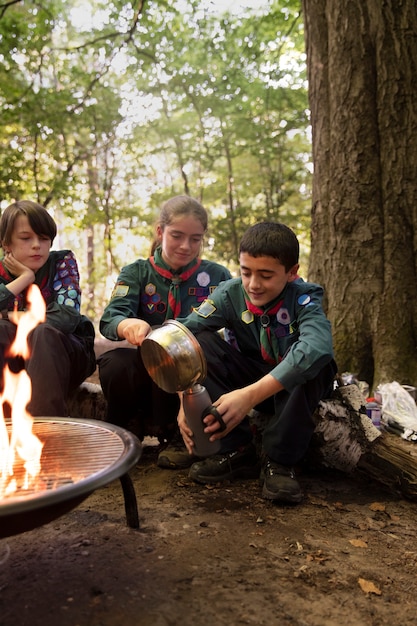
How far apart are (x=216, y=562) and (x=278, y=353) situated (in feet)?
3.55

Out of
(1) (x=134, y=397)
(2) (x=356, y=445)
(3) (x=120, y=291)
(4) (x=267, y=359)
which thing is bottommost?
(2) (x=356, y=445)

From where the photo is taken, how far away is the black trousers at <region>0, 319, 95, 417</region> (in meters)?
2.30

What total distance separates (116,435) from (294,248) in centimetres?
121

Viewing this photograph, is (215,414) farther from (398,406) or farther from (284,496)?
(398,406)

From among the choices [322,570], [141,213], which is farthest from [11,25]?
[322,570]

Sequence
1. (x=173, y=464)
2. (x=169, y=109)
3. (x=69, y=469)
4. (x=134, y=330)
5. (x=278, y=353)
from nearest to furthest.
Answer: (x=69, y=469) → (x=134, y=330) → (x=278, y=353) → (x=173, y=464) → (x=169, y=109)

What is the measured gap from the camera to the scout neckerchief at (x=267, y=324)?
2.53m

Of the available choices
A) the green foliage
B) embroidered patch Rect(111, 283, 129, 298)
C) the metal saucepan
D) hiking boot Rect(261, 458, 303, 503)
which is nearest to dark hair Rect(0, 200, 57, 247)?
embroidered patch Rect(111, 283, 129, 298)

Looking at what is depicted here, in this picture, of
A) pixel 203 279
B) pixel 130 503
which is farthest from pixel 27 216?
pixel 130 503

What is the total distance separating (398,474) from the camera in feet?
7.95

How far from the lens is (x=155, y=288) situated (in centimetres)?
300

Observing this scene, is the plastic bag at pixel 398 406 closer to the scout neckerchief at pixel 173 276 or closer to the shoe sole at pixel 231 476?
the shoe sole at pixel 231 476

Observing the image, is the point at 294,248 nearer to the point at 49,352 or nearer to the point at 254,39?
the point at 49,352

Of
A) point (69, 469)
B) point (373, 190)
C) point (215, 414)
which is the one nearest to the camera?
point (69, 469)
